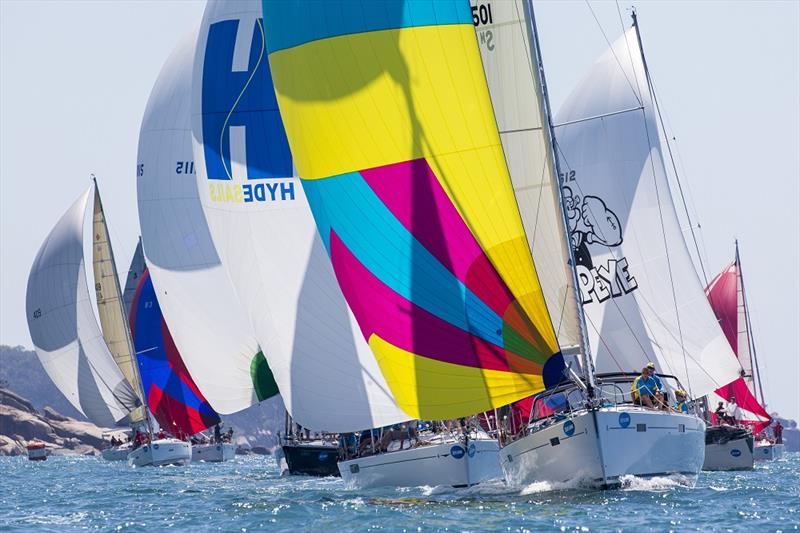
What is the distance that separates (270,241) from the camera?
1108 inches

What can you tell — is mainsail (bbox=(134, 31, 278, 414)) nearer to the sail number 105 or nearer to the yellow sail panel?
the sail number 105

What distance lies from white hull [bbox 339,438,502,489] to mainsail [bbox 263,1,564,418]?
4132mm

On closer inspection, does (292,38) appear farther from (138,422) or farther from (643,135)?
(138,422)

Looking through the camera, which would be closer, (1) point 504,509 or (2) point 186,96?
(1) point 504,509

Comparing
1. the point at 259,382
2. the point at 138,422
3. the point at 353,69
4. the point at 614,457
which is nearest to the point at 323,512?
the point at 614,457

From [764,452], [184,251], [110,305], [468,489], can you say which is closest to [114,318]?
[110,305]

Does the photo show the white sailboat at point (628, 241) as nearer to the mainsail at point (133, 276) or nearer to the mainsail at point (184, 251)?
the mainsail at point (184, 251)

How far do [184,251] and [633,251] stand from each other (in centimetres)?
1215

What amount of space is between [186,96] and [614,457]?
2059 centimetres

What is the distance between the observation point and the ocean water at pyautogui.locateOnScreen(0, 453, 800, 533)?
17.4 metres

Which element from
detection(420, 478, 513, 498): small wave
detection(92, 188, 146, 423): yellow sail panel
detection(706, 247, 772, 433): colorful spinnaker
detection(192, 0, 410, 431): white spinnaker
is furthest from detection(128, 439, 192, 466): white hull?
detection(420, 478, 513, 498): small wave

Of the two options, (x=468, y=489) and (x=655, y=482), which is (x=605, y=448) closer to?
(x=655, y=482)

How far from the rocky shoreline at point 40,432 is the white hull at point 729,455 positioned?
64.2 m

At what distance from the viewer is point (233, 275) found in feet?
94.7
